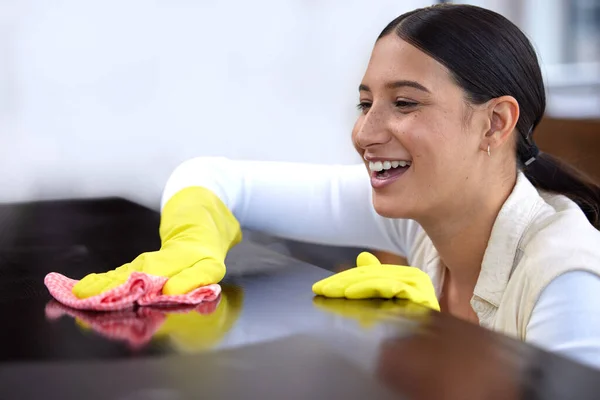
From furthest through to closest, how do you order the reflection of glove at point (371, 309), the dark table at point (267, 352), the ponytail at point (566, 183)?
1. the ponytail at point (566, 183)
2. the reflection of glove at point (371, 309)
3. the dark table at point (267, 352)

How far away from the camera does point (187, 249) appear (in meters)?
1.16

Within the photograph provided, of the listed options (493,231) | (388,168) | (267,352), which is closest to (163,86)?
(388,168)

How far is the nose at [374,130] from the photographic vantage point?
1234mm

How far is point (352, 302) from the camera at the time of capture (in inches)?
38.3

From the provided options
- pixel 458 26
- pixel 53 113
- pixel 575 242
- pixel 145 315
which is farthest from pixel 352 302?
pixel 53 113

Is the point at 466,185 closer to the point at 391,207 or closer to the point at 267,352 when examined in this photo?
the point at 391,207

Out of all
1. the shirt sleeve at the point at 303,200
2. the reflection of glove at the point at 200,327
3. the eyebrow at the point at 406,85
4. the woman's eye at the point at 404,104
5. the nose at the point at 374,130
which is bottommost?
the shirt sleeve at the point at 303,200

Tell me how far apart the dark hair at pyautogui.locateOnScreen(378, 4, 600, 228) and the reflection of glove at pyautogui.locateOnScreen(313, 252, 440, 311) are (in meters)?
0.38

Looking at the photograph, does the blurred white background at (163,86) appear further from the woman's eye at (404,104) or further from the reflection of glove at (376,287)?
the reflection of glove at (376,287)

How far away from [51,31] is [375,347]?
4.82 feet

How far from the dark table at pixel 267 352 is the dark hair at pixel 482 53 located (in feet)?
1.29

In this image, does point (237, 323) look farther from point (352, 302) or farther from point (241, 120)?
point (241, 120)

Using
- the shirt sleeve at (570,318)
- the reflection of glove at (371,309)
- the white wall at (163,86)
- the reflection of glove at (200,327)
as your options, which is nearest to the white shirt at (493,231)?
the shirt sleeve at (570,318)

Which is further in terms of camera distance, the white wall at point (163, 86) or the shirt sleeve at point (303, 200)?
the white wall at point (163, 86)
